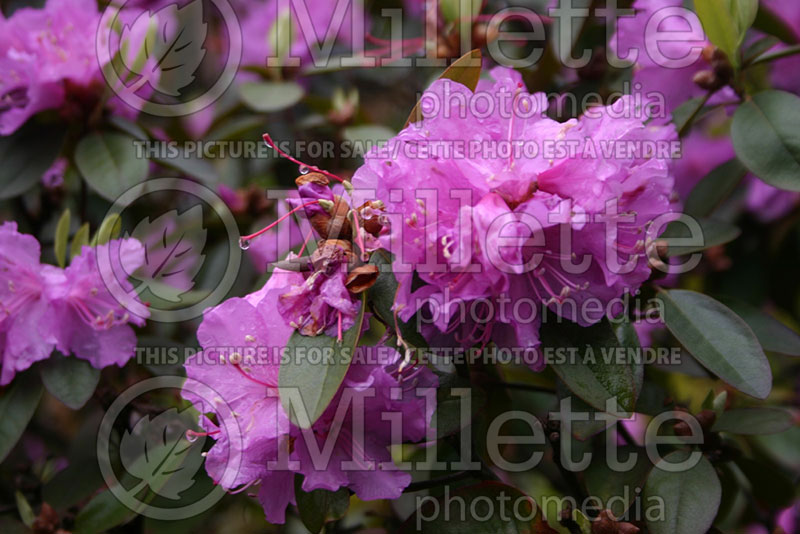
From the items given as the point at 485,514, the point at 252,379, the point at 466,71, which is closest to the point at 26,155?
the point at 252,379

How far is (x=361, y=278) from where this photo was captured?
83 centimetres

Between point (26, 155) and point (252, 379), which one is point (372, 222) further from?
point (26, 155)

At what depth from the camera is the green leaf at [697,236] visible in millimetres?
1095

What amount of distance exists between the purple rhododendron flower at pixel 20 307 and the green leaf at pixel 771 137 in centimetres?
105

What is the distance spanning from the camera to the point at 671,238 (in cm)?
111

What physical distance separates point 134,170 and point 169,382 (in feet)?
1.21

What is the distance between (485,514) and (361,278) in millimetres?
353

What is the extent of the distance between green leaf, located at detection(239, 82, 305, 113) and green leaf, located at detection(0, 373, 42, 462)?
0.64 m

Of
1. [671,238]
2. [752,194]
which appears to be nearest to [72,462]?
[671,238]

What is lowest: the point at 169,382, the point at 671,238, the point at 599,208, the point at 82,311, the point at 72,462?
the point at 72,462

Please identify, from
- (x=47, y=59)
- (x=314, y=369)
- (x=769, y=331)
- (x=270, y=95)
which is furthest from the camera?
(x=270, y=95)

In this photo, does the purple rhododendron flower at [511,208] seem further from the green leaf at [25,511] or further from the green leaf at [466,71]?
the green leaf at [25,511]

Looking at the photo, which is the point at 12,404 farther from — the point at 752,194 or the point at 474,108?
the point at 752,194

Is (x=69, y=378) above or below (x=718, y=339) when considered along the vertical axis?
below
